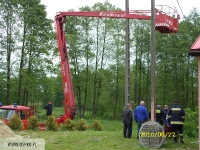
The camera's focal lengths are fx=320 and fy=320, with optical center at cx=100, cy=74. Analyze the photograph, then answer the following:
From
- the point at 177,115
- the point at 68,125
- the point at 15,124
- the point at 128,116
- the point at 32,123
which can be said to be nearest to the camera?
the point at 177,115

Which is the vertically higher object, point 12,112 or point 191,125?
point 12,112

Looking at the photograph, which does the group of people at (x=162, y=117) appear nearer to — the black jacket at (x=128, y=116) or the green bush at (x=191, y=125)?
the black jacket at (x=128, y=116)

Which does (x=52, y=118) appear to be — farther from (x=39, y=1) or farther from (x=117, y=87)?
(x=117, y=87)

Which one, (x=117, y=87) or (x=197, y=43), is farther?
(x=117, y=87)

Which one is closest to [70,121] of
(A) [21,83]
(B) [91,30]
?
(A) [21,83]

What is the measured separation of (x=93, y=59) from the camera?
125ft

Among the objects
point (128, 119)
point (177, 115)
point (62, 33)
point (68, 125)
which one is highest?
point (62, 33)

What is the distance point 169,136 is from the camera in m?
12.3

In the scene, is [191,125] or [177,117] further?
[191,125]

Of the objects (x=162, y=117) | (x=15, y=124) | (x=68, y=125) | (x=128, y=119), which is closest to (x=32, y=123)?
(x=15, y=124)

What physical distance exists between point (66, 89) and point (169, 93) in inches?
879

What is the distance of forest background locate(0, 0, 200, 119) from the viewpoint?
31328 mm

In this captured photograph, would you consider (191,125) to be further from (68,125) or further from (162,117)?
(68,125)

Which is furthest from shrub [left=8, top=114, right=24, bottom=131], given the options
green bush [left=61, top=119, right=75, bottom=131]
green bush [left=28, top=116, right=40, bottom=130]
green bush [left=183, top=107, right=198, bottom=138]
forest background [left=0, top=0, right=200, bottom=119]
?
forest background [left=0, top=0, right=200, bottom=119]
